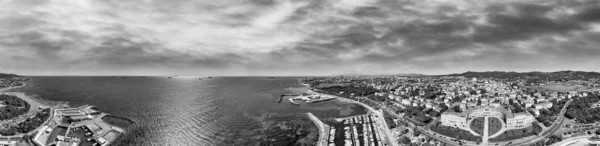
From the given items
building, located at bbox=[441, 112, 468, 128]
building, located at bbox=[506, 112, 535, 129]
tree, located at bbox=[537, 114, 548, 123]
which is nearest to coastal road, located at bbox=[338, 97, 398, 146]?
building, located at bbox=[441, 112, 468, 128]

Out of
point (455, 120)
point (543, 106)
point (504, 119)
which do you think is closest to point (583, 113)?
point (543, 106)

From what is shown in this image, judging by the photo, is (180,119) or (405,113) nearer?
(180,119)

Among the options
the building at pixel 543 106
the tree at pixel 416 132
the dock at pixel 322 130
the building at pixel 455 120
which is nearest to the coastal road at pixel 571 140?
the building at pixel 455 120

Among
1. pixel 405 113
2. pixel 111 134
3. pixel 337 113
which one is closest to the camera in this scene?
pixel 111 134

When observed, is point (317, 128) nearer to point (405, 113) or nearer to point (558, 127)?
point (405, 113)

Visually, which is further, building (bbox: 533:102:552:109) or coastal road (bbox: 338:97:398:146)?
building (bbox: 533:102:552:109)

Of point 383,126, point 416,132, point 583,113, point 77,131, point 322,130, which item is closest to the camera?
point 416,132

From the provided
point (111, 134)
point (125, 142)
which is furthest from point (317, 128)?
point (111, 134)

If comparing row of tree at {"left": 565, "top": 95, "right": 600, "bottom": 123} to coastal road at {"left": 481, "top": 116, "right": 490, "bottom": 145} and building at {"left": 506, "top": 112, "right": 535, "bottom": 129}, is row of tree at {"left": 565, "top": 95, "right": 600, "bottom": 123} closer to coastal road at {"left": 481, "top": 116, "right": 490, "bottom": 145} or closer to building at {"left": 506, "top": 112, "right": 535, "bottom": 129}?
building at {"left": 506, "top": 112, "right": 535, "bottom": 129}

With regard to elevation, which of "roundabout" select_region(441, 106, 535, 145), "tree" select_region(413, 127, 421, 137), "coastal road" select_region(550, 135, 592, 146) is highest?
"roundabout" select_region(441, 106, 535, 145)

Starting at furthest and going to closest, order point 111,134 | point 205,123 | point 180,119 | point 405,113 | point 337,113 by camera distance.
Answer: point 337,113, point 405,113, point 180,119, point 205,123, point 111,134

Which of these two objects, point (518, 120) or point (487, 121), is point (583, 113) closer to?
point (518, 120)
